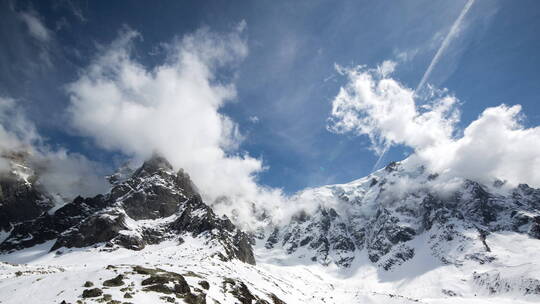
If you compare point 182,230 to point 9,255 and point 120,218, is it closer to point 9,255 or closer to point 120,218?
point 120,218

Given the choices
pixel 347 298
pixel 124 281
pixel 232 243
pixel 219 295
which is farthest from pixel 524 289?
pixel 124 281

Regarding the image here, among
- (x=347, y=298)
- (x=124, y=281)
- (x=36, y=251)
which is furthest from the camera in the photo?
(x=36, y=251)

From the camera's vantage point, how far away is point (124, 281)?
151ft

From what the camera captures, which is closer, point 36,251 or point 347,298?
point 347,298

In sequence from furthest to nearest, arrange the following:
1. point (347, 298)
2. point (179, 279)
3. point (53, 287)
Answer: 1. point (347, 298)
2. point (179, 279)
3. point (53, 287)

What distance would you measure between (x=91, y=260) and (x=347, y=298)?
354 feet

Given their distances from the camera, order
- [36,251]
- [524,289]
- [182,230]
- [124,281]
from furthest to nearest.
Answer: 1. [182,230]
2. [36,251]
3. [524,289]
4. [124,281]

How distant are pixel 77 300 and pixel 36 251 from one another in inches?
6738

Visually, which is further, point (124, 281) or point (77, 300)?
point (124, 281)

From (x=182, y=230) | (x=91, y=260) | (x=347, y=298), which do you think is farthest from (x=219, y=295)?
(x=182, y=230)

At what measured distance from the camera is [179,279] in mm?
50062

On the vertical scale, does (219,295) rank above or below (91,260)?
below

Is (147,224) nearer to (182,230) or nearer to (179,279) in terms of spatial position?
(182,230)

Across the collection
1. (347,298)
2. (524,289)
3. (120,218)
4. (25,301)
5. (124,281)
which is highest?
(120,218)
